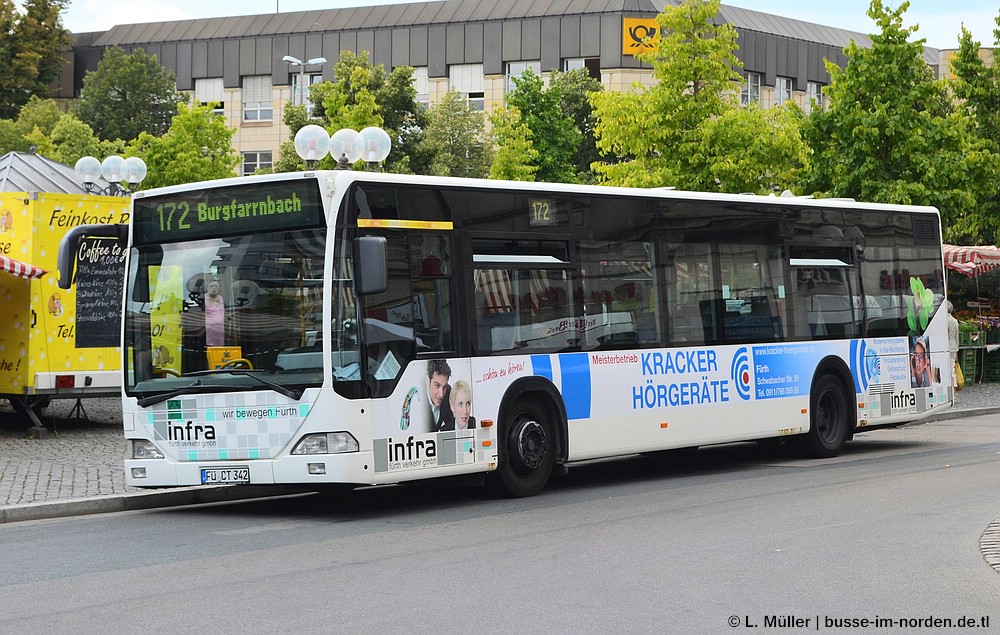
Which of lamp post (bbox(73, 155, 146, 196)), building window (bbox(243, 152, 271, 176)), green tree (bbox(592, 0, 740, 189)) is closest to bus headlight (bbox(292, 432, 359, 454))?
lamp post (bbox(73, 155, 146, 196))

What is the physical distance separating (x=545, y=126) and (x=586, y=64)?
17.6 m

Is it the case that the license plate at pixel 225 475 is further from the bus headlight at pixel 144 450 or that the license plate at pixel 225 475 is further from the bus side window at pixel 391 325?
the bus side window at pixel 391 325

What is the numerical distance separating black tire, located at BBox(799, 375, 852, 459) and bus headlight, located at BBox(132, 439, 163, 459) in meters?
7.89

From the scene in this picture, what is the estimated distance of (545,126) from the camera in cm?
5709

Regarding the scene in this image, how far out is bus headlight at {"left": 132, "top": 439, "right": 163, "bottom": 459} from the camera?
1249 cm

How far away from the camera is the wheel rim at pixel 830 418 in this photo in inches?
676

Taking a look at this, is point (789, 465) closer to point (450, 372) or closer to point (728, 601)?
point (450, 372)

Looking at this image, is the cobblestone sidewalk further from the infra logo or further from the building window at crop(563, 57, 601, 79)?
the building window at crop(563, 57, 601, 79)

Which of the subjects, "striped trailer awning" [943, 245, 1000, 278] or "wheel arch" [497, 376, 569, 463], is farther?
"striped trailer awning" [943, 245, 1000, 278]

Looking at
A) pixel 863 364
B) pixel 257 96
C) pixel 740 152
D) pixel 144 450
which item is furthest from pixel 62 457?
pixel 257 96

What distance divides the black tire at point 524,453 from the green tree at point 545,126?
140ft

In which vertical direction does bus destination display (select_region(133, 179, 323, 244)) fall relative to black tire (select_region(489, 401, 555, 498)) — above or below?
above

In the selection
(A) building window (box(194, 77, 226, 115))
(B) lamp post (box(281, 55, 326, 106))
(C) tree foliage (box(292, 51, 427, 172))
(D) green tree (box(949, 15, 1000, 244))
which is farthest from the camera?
(A) building window (box(194, 77, 226, 115))

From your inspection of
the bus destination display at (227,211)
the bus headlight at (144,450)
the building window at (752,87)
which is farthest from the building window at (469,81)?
the bus headlight at (144,450)
